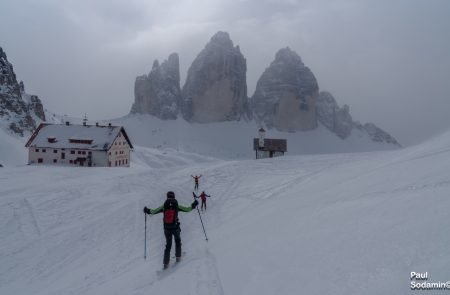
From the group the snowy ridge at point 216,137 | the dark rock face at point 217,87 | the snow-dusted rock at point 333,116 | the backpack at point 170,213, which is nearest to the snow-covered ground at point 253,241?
the backpack at point 170,213

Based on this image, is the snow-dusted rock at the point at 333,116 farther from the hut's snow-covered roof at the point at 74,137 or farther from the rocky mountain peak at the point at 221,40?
the hut's snow-covered roof at the point at 74,137

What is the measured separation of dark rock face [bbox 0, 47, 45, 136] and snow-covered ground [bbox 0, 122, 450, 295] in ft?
241

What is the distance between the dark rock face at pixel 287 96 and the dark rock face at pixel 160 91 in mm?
39304

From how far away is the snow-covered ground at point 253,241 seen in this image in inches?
219

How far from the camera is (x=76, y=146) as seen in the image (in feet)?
180

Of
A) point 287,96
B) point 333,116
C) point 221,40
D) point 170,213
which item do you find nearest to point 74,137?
point 170,213

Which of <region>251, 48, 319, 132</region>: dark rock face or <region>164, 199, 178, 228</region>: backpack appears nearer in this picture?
<region>164, 199, 178, 228</region>: backpack

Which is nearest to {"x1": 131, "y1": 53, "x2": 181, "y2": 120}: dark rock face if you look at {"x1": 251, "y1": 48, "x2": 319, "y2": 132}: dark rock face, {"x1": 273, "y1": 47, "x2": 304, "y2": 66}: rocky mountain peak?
{"x1": 251, "y1": 48, "x2": 319, "y2": 132}: dark rock face

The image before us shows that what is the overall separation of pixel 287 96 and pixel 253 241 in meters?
166

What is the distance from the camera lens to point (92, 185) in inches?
1118

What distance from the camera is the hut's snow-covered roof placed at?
55.1 metres

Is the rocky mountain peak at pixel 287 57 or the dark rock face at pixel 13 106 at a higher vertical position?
the rocky mountain peak at pixel 287 57

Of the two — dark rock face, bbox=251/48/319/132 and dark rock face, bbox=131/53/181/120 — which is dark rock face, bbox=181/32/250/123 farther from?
dark rock face, bbox=251/48/319/132

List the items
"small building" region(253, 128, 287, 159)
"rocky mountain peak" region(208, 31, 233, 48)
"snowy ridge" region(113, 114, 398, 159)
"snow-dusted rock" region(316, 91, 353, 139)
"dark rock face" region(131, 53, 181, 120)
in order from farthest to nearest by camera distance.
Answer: "snow-dusted rock" region(316, 91, 353, 139)
"rocky mountain peak" region(208, 31, 233, 48)
"dark rock face" region(131, 53, 181, 120)
"snowy ridge" region(113, 114, 398, 159)
"small building" region(253, 128, 287, 159)
